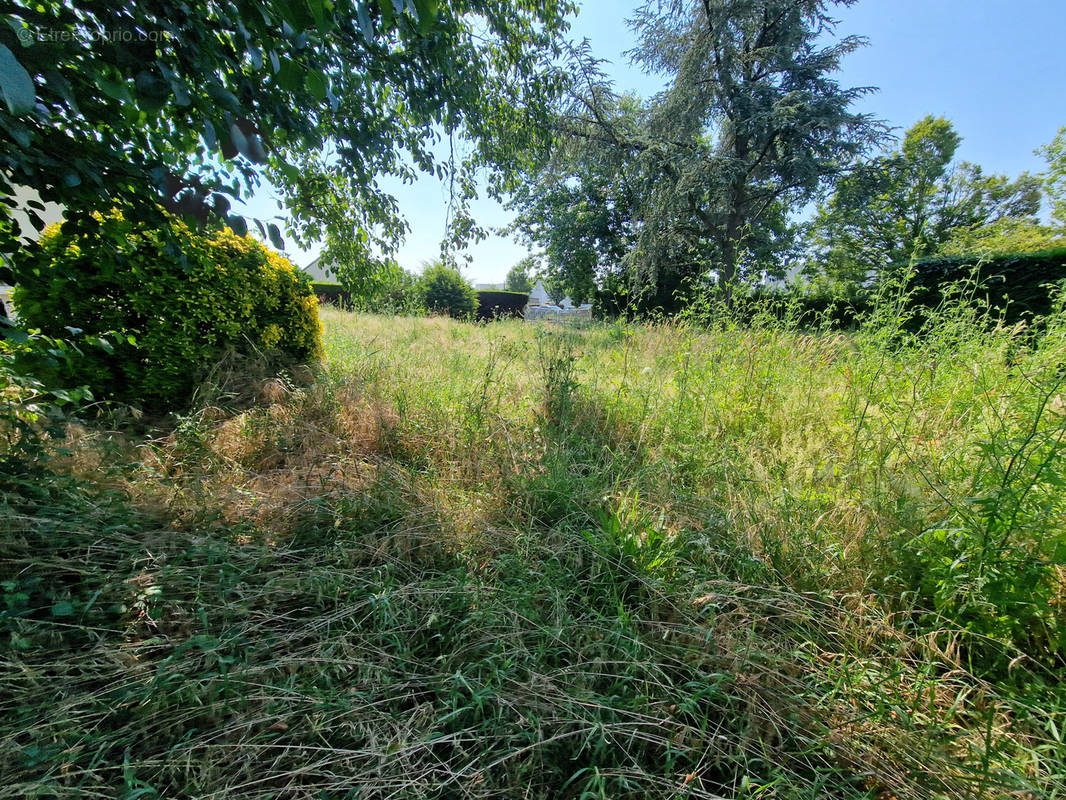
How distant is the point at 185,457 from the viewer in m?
2.52

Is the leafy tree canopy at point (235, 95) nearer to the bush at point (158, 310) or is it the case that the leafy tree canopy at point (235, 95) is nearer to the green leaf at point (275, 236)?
the green leaf at point (275, 236)

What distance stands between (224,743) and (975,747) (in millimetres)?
2255

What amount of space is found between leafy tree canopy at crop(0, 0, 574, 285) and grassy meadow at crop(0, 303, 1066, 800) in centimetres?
133

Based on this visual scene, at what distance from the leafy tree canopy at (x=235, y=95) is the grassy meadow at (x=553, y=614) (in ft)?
4.37

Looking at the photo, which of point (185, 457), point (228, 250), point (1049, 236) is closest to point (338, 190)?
point (228, 250)

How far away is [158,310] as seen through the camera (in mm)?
3107

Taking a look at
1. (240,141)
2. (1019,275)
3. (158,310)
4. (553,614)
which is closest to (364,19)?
(240,141)

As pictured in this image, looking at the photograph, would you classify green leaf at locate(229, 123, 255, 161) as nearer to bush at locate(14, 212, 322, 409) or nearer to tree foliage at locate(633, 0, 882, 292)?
bush at locate(14, 212, 322, 409)

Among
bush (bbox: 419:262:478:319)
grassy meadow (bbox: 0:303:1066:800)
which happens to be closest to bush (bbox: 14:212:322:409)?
grassy meadow (bbox: 0:303:1066:800)

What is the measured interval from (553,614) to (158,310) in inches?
148

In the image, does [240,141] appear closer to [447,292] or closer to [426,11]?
[426,11]

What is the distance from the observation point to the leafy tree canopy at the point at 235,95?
121 cm

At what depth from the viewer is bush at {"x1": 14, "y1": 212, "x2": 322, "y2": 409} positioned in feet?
9.27

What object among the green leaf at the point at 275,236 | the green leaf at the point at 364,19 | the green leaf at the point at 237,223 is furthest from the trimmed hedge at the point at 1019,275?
the green leaf at the point at 237,223
